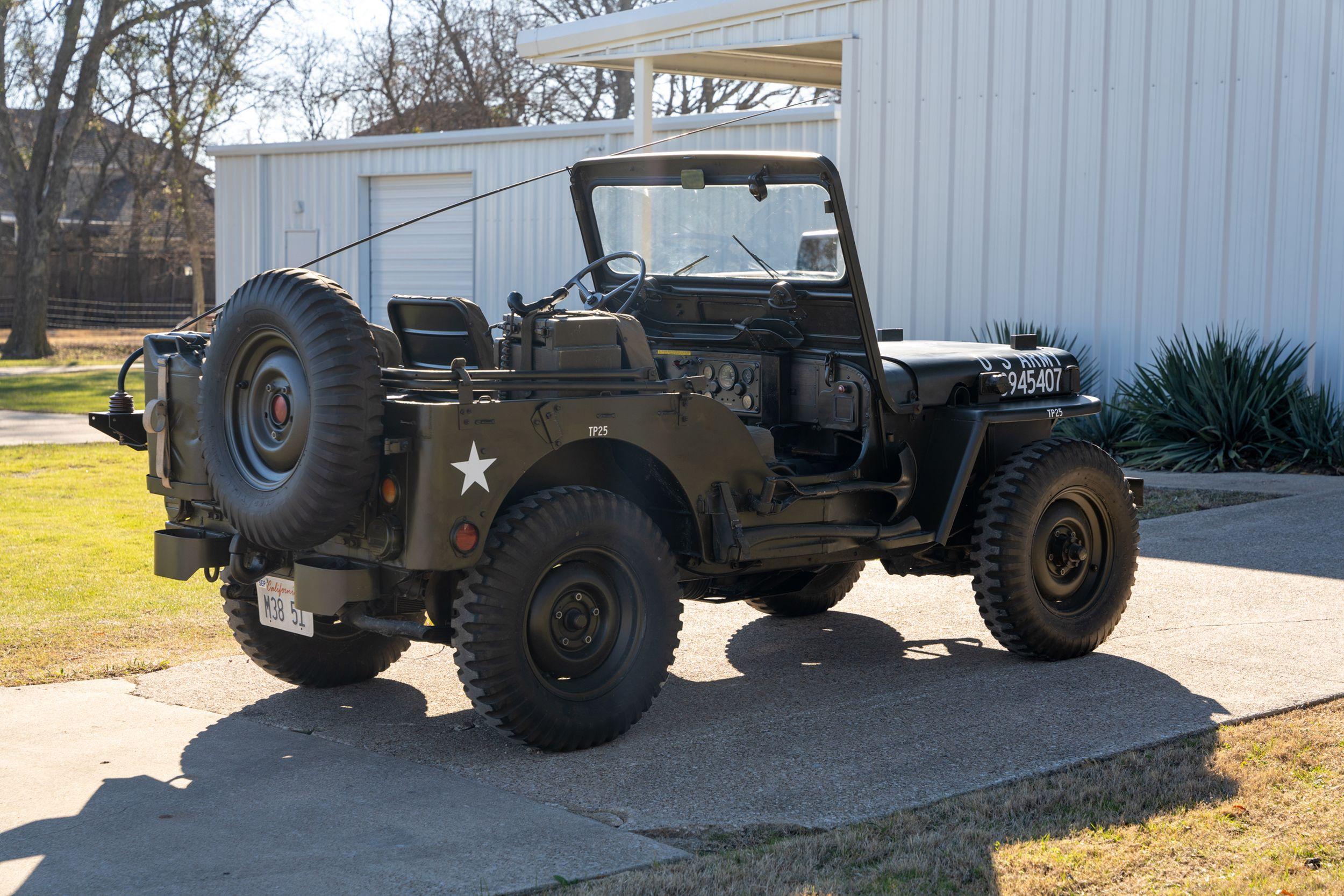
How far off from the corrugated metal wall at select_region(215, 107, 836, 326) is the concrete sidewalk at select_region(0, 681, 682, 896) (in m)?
12.6

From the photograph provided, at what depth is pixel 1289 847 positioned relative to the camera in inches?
159

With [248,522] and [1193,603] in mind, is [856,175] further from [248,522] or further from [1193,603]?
[248,522]

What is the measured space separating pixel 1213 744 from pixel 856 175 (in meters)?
10.6

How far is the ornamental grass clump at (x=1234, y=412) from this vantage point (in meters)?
11.8

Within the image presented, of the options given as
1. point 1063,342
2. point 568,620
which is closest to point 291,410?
point 568,620

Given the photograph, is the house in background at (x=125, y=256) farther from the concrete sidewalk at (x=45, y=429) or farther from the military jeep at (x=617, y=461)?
the military jeep at (x=617, y=461)

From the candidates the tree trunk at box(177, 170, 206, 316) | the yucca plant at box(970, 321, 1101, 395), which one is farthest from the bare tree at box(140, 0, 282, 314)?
the yucca plant at box(970, 321, 1101, 395)

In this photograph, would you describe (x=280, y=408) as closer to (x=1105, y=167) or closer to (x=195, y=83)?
(x=1105, y=167)

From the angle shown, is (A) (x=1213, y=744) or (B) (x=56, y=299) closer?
(A) (x=1213, y=744)

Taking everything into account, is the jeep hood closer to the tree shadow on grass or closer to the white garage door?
the tree shadow on grass

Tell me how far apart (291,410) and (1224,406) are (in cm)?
933

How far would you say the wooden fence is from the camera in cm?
4072

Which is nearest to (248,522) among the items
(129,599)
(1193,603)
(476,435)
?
(476,435)

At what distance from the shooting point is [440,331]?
525 cm
